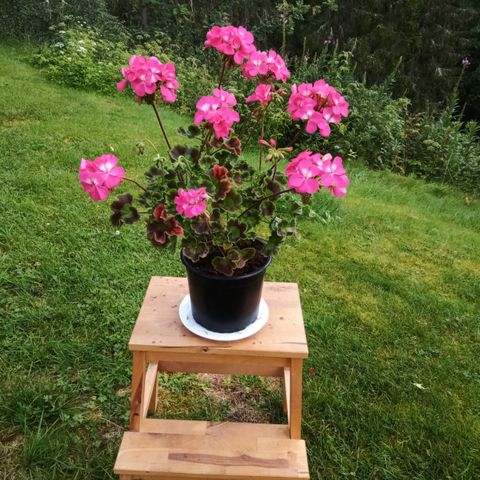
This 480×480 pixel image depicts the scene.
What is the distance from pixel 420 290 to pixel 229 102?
2098 mm

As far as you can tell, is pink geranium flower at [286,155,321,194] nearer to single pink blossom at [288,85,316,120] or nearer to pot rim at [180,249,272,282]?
single pink blossom at [288,85,316,120]

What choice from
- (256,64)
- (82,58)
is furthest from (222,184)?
(82,58)

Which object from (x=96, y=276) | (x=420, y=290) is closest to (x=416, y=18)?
(x=420, y=290)

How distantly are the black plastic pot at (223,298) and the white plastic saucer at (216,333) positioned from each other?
0.01m

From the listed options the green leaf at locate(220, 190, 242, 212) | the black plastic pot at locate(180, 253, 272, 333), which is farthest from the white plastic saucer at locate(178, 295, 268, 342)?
the green leaf at locate(220, 190, 242, 212)

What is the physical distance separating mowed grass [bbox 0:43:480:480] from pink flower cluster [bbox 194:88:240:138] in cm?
127

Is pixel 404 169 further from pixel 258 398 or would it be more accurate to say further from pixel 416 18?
pixel 416 18

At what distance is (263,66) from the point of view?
132cm

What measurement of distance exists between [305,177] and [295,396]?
0.75 m

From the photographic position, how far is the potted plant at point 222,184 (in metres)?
1.12

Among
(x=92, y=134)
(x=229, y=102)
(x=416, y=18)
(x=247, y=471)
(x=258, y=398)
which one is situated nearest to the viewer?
(x=229, y=102)

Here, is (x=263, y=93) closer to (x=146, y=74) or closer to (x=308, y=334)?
(x=146, y=74)

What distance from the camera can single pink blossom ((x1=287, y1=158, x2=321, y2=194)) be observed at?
111 centimetres

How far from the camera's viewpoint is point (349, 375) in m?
2.18
